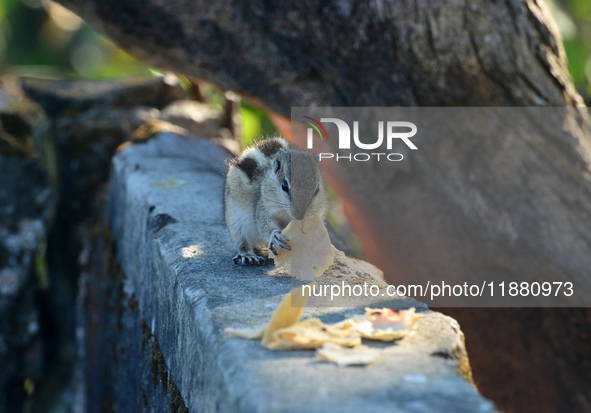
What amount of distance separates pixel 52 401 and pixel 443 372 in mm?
5222

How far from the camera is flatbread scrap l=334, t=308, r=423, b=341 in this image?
7.68 ft

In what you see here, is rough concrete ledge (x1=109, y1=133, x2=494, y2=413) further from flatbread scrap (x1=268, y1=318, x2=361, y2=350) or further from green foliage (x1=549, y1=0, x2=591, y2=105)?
green foliage (x1=549, y1=0, x2=591, y2=105)

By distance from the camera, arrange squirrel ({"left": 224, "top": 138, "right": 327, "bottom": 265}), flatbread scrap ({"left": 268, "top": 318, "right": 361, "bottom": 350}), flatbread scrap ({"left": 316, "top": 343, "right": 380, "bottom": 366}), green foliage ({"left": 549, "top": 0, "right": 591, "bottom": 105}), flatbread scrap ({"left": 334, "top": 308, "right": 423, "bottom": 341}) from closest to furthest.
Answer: flatbread scrap ({"left": 316, "top": 343, "right": 380, "bottom": 366}) → flatbread scrap ({"left": 268, "top": 318, "right": 361, "bottom": 350}) → flatbread scrap ({"left": 334, "top": 308, "right": 423, "bottom": 341}) → squirrel ({"left": 224, "top": 138, "right": 327, "bottom": 265}) → green foliage ({"left": 549, "top": 0, "right": 591, "bottom": 105})

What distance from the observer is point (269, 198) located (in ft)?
12.1

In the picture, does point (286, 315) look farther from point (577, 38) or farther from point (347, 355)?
point (577, 38)

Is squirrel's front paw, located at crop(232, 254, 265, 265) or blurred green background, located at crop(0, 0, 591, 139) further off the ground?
blurred green background, located at crop(0, 0, 591, 139)

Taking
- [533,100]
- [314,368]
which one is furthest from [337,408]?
[533,100]

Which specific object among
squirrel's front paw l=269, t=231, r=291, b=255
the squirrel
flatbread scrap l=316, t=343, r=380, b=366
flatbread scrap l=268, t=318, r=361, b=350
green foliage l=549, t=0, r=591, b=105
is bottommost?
flatbread scrap l=316, t=343, r=380, b=366

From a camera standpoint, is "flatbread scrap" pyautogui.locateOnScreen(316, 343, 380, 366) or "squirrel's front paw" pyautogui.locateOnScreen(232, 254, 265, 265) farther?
"squirrel's front paw" pyautogui.locateOnScreen(232, 254, 265, 265)

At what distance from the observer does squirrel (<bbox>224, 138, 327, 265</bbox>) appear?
352 cm

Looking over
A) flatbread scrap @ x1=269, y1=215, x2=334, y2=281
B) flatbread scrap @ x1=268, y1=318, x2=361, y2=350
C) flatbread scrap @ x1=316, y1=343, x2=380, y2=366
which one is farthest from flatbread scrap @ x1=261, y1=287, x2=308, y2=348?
flatbread scrap @ x1=269, y1=215, x2=334, y2=281

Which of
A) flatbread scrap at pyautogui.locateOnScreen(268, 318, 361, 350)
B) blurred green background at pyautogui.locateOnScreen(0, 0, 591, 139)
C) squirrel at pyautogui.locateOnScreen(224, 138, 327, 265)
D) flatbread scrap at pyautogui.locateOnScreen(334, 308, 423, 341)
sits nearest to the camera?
flatbread scrap at pyautogui.locateOnScreen(268, 318, 361, 350)

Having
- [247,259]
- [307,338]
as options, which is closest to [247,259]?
[247,259]

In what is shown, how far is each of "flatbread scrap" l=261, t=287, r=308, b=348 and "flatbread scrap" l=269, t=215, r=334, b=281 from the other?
2.47ft
